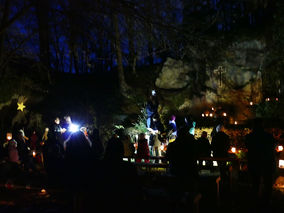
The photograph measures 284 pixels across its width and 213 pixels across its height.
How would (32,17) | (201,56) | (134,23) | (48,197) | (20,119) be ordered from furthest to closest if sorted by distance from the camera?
1. (20,119)
2. (32,17)
3. (48,197)
4. (134,23)
5. (201,56)

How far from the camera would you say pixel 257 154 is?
5.17 m

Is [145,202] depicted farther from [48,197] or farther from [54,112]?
[54,112]

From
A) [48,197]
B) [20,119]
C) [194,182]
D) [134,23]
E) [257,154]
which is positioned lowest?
[48,197]

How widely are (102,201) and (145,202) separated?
2.35ft

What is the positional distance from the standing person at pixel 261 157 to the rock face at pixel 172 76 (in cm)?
1409

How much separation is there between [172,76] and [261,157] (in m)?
14.8

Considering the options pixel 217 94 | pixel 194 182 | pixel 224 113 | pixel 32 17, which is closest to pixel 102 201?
pixel 194 182

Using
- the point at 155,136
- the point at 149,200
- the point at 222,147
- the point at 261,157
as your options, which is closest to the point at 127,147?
the point at 155,136

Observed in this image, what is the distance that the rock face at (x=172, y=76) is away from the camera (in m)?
19.3

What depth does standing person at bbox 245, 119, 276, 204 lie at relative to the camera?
5102 millimetres

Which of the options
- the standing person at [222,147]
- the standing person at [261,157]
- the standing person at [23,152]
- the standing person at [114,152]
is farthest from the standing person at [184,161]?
the standing person at [23,152]

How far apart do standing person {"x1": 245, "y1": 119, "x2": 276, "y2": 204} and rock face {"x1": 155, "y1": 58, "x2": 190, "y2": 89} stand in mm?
14095

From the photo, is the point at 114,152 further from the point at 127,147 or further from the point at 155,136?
the point at 155,136

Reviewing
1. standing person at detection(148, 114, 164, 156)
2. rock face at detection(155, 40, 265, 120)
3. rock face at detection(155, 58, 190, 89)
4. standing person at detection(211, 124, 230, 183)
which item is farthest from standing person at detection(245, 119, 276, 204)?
rock face at detection(155, 58, 190, 89)
